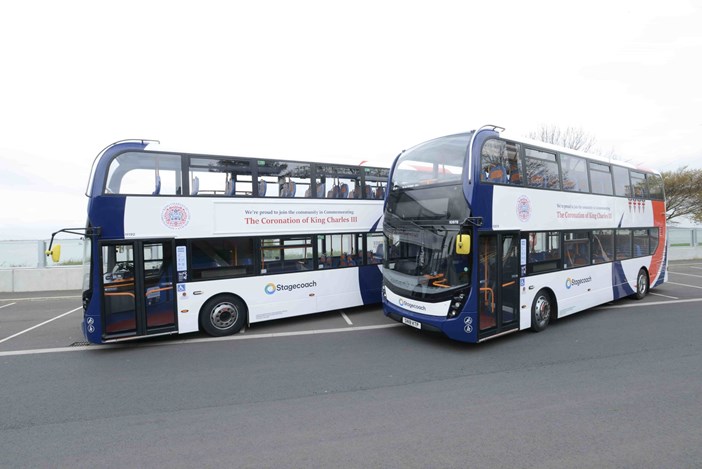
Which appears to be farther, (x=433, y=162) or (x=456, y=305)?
(x=433, y=162)

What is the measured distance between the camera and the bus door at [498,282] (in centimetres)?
557

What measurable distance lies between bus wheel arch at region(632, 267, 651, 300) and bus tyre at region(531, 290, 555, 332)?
4554mm

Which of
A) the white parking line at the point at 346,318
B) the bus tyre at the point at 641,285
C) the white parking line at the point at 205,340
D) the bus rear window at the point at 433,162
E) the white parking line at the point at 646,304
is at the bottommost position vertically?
the white parking line at the point at 646,304

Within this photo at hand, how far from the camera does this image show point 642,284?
31.1 feet

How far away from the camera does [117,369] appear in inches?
196

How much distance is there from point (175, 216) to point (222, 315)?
211 cm

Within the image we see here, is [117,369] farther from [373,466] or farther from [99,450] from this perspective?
[373,466]

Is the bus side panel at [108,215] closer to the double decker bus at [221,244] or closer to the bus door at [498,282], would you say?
the double decker bus at [221,244]

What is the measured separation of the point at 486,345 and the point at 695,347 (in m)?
3.35

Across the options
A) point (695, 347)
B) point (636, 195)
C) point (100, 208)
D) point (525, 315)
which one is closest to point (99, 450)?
point (100, 208)

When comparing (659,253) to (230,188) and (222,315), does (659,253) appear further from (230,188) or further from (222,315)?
(222,315)

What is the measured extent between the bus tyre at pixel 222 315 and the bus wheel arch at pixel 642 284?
1059 cm

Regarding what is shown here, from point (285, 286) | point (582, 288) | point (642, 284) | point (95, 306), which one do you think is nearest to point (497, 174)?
point (582, 288)

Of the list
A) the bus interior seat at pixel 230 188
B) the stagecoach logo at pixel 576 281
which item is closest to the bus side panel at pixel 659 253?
the stagecoach logo at pixel 576 281
